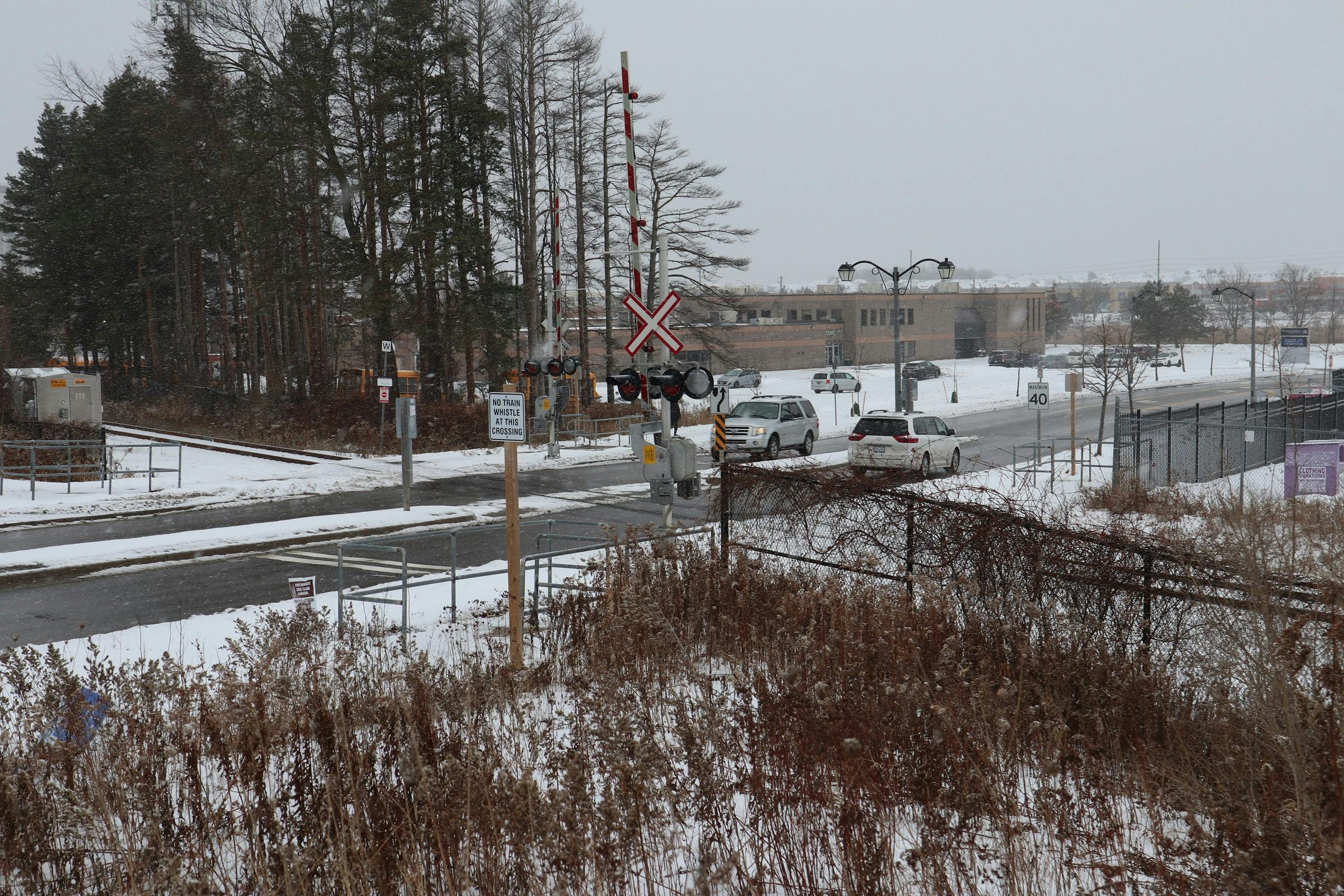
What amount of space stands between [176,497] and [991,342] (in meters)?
99.4

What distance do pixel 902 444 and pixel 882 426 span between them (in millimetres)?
907

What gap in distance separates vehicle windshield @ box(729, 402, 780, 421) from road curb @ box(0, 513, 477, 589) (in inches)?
536

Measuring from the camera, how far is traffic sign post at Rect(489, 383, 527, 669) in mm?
9211

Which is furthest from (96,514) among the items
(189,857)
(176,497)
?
(189,857)

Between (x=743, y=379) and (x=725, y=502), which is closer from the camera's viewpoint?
(x=725, y=502)

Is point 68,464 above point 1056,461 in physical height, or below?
above

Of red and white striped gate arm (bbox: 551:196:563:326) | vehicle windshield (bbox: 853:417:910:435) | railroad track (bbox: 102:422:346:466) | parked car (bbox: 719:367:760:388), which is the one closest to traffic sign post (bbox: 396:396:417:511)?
red and white striped gate arm (bbox: 551:196:563:326)

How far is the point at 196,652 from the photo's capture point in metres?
11.0

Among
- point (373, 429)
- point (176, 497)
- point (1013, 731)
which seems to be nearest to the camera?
point (1013, 731)

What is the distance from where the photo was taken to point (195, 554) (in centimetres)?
1747

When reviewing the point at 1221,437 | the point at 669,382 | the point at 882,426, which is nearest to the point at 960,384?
the point at 882,426

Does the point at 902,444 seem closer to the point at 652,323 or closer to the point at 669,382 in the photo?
the point at 669,382

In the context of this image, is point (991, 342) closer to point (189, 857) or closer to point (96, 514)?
point (96, 514)

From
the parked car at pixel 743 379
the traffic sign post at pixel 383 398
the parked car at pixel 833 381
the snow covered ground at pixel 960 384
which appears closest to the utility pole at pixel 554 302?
the traffic sign post at pixel 383 398
